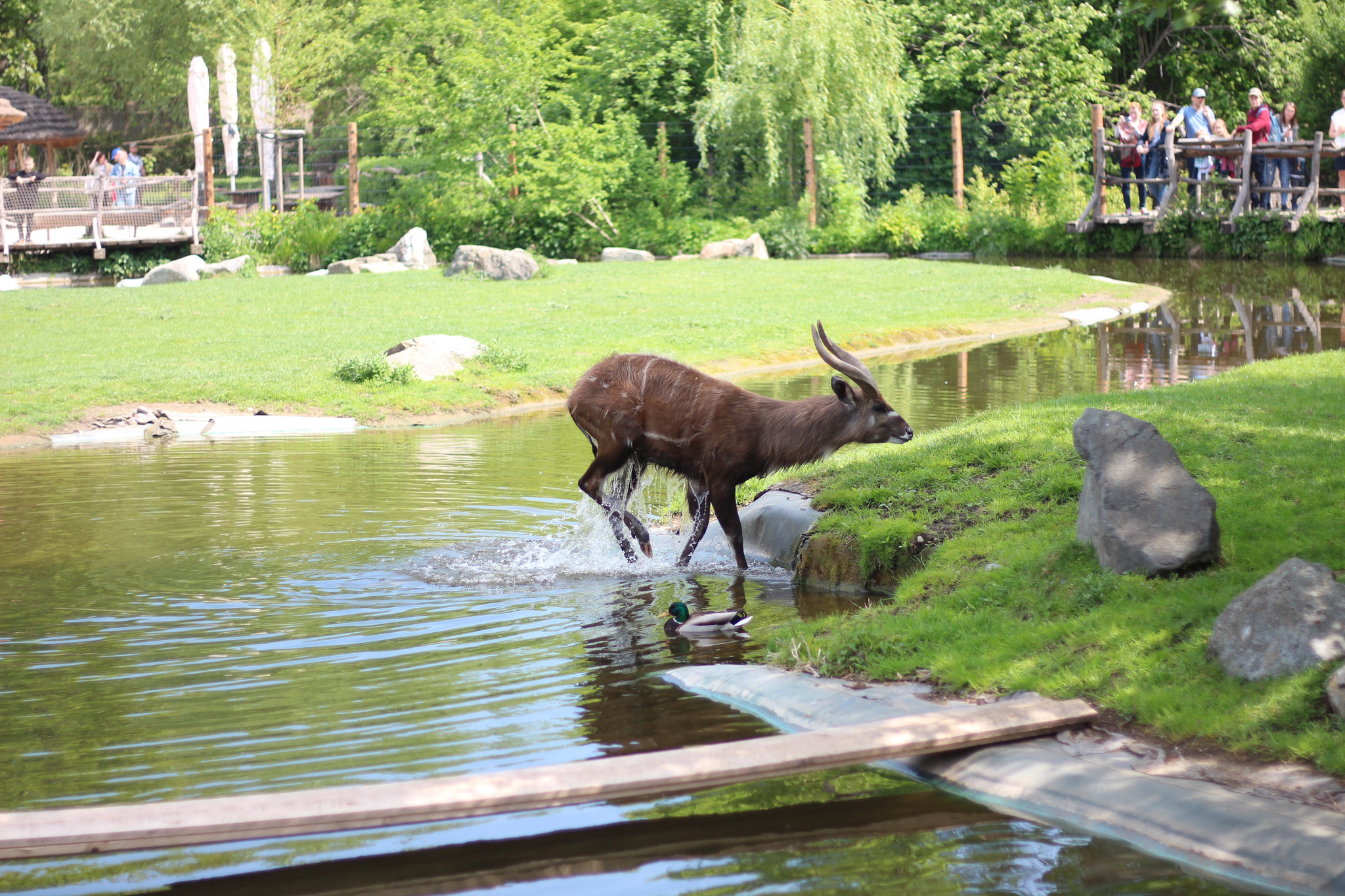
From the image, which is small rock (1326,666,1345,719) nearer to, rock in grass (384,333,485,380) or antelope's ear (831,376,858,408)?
antelope's ear (831,376,858,408)

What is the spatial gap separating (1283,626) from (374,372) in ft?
40.4

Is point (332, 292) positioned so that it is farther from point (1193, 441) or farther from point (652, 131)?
point (1193, 441)

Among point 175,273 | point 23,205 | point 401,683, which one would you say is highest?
point 23,205

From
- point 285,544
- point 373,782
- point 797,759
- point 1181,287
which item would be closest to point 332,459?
point 285,544

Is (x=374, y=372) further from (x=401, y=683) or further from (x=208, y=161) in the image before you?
(x=208, y=161)

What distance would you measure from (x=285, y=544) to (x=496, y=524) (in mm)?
1520

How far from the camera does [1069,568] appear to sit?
6.71 metres

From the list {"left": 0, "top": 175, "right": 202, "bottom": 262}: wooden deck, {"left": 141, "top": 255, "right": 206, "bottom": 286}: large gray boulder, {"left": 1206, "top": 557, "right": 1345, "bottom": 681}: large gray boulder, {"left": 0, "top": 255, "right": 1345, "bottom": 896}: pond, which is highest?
{"left": 0, "top": 175, "right": 202, "bottom": 262}: wooden deck

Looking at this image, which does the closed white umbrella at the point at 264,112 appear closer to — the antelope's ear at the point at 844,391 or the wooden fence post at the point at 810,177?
the wooden fence post at the point at 810,177

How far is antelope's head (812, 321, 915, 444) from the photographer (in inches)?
A: 342

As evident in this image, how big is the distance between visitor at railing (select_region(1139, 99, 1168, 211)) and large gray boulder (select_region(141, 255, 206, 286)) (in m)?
20.2


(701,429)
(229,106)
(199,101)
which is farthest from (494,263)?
(701,429)

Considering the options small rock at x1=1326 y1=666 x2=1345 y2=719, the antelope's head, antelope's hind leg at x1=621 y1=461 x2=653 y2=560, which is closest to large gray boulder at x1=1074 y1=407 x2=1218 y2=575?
small rock at x1=1326 y1=666 x2=1345 y2=719

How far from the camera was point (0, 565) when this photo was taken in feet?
28.9
